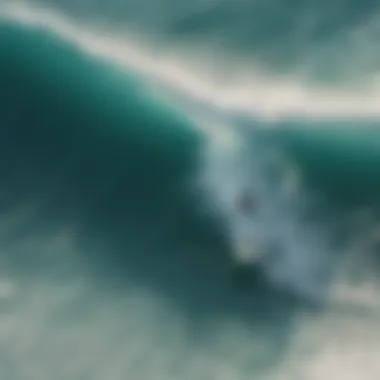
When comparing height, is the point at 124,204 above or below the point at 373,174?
below

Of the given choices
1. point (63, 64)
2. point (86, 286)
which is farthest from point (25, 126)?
point (86, 286)

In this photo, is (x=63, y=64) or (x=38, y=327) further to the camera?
(x=63, y=64)

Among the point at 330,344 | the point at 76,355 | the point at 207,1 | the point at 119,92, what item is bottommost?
the point at 76,355

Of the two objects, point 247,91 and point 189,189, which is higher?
point 247,91

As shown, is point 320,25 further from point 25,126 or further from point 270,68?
point 25,126
